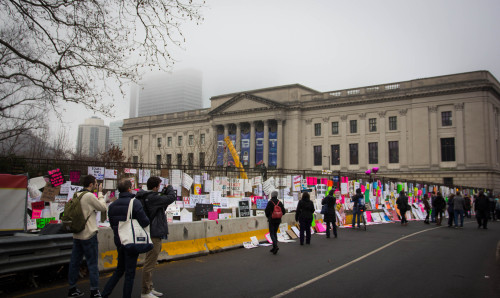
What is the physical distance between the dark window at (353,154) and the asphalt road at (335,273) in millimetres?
50221

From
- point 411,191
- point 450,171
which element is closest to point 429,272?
point 411,191

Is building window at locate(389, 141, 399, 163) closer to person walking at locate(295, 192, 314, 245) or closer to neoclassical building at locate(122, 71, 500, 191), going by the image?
neoclassical building at locate(122, 71, 500, 191)

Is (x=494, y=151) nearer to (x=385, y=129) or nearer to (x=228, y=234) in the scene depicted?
(x=385, y=129)

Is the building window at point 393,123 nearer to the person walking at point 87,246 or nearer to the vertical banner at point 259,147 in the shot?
the vertical banner at point 259,147

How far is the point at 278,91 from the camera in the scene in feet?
231

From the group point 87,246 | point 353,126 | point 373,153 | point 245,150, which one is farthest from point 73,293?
point 245,150

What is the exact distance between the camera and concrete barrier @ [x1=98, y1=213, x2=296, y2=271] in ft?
30.2

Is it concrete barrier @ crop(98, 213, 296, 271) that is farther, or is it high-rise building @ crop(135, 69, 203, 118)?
high-rise building @ crop(135, 69, 203, 118)

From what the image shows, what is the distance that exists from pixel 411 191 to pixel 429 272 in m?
25.1

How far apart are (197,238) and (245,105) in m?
61.8

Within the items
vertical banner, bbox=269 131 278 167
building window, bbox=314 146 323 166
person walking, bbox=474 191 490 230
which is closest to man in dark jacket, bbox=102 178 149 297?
person walking, bbox=474 191 490 230

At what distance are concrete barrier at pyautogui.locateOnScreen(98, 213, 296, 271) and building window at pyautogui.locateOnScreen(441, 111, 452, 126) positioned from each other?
49766mm

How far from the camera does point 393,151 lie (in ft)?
195

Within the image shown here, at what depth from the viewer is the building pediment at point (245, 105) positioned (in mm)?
69062
